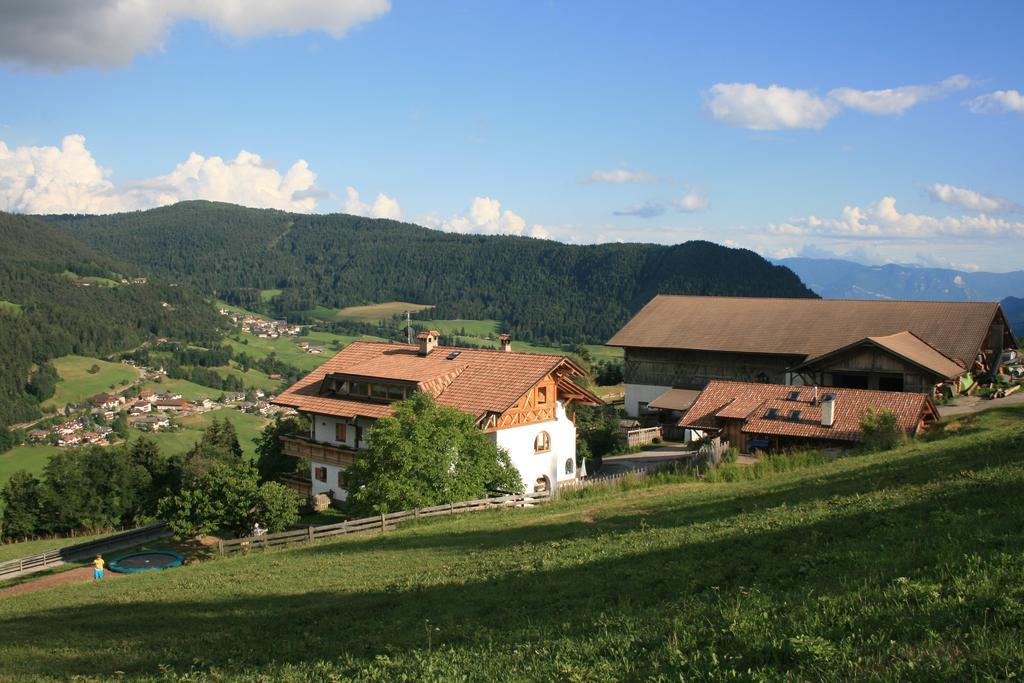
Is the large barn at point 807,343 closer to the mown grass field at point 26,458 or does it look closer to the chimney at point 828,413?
the chimney at point 828,413

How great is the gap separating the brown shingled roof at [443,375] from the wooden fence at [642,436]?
5.34 metres

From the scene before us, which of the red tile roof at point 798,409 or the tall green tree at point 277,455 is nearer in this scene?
the red tile roof at point 798,409

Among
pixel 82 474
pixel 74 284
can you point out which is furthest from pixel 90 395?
pixel 82 474

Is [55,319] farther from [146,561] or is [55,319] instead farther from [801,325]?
[801,325]

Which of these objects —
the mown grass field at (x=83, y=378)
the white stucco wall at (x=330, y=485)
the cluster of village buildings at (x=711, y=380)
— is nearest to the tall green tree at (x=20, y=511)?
the cluster of village buildings at (x=711, y=380)

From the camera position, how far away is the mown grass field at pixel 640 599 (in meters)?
7.61

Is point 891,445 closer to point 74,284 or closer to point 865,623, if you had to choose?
point 865,623

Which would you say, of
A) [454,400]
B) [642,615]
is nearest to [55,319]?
[454,400]

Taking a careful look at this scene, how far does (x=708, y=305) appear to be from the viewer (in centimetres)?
6047

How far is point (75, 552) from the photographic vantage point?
1462 inches

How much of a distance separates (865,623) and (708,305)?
5423cm

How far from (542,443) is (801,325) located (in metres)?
22.9

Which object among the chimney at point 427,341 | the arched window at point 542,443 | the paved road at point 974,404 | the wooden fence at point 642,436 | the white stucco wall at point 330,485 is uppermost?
the chimney at point 427,341

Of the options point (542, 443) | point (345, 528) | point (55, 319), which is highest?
point (55, 319)
